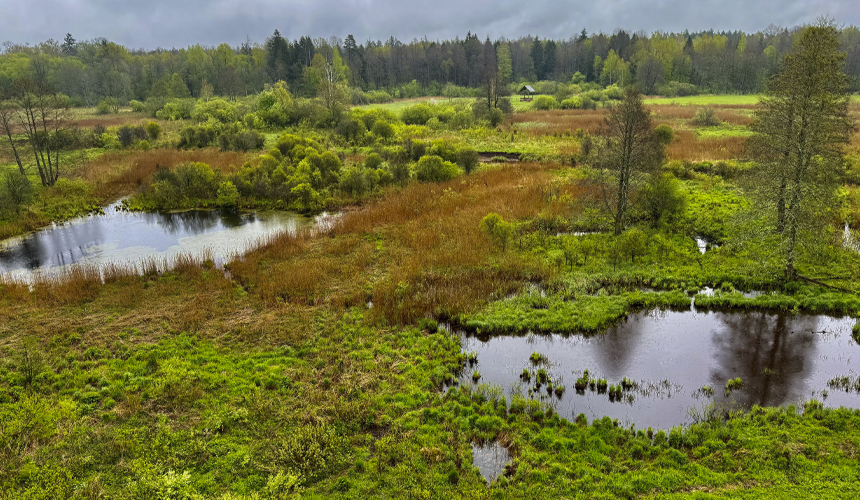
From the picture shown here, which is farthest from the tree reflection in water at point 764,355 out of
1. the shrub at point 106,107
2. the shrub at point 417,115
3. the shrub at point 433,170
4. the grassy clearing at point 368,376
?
the shrub at point 106,107

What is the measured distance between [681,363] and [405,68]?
99488 mm

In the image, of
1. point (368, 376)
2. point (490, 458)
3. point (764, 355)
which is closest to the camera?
point (490, 458)

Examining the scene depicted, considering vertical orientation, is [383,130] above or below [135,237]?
above

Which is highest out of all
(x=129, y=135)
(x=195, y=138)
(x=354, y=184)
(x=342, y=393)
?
(x=129, y=135)

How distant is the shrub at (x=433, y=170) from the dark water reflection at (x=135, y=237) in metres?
8.49

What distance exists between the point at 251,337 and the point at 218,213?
15823 millimetres

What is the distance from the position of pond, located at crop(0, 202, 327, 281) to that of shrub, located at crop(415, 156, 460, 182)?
25.9ft

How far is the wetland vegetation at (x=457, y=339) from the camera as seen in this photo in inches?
339

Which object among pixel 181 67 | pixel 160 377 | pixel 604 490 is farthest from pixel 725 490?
pixel 181 67

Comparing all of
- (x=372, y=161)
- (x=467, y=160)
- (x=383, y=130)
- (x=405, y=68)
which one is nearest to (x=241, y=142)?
(x=383, y=130)

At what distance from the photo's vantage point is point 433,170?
30109mm

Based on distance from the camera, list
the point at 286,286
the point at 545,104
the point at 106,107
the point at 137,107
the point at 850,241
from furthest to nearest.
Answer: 1. the point at 545,104
2. the point at 106,107
3. the point at 137,107
4. the point at 850,241
5. the point at 286,286

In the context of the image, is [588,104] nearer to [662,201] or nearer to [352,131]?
[352,131]

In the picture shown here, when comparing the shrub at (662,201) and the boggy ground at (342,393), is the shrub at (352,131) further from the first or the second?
the shrub at (662,201)
